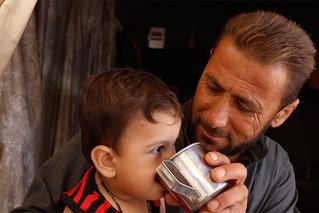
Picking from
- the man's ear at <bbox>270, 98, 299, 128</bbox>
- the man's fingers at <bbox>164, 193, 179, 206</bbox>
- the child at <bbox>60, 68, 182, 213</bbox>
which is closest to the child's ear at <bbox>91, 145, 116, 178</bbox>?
the child at <bbox>60, 68, 182, 213</bbox>

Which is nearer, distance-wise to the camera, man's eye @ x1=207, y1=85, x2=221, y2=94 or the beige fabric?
the beige fabric

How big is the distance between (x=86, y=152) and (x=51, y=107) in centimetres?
102

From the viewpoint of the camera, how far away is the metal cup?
69 centimetres

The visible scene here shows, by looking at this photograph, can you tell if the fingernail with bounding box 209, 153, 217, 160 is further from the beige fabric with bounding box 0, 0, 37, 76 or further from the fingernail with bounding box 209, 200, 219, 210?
the beige fabric with bounding box 0, 0, 37, 76

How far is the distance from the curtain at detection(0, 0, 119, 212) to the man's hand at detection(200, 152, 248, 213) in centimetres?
82

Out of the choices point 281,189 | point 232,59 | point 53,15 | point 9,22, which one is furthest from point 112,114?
point 53,15

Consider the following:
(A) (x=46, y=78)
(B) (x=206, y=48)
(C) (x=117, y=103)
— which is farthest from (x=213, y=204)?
(B) (x=206, y=48)

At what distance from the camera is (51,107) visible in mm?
1815

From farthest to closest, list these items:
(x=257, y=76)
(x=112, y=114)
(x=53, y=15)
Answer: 1. (x=53, y=15)
2. (x=257, y=76)
3. (x=112, y=114)

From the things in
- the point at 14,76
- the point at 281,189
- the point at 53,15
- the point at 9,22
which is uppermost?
the point at 9,22

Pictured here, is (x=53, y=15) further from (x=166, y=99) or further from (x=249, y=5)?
(x=249, y=5)

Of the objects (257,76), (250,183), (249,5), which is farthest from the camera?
(249,5)

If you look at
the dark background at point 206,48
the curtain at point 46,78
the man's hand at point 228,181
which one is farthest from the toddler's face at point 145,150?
the dark background at point 206,48

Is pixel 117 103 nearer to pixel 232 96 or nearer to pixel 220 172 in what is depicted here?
pixel 220 172
